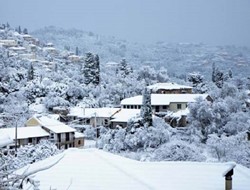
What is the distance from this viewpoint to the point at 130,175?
26.7 feet

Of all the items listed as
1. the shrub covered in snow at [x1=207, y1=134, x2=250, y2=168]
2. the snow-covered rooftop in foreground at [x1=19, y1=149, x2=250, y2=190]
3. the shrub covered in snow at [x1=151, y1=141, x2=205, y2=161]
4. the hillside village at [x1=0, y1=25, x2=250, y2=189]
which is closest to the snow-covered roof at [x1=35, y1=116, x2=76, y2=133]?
the hillside village at [x1=0, y1=25, x2=250, y2=189]

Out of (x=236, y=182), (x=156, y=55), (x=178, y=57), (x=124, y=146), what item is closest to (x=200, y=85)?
(x=124, y=146)

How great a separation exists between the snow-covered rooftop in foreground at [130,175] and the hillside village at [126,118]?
0.37 feet

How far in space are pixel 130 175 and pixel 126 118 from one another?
24.6 m

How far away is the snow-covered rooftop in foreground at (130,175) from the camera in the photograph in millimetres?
7375

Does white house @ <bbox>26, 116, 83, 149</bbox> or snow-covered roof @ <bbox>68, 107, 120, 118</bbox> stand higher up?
snow-covered roof @ <bbox>68, 107, 120, 118</bbox>

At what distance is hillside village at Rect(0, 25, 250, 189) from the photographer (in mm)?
20359

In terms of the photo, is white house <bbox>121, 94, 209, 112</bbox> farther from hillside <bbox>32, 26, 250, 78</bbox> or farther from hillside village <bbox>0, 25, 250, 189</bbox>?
hillside <bbox>32, 26, 250, 78</bbox>

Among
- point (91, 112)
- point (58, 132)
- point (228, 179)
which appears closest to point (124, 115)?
point (91, 112)

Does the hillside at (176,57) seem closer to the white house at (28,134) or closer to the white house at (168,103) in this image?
the white house at (168,103)

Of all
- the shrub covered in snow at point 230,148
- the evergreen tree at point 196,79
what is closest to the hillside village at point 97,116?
the shrub covered in snow at point 230,148

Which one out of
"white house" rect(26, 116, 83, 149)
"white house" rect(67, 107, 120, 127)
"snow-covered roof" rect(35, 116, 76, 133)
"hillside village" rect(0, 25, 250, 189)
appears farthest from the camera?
"white house" rect(67, 107, 120, 127)

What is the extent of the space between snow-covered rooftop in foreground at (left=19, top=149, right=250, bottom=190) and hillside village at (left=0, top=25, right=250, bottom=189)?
0.37 ft

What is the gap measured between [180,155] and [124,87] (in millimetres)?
27962
